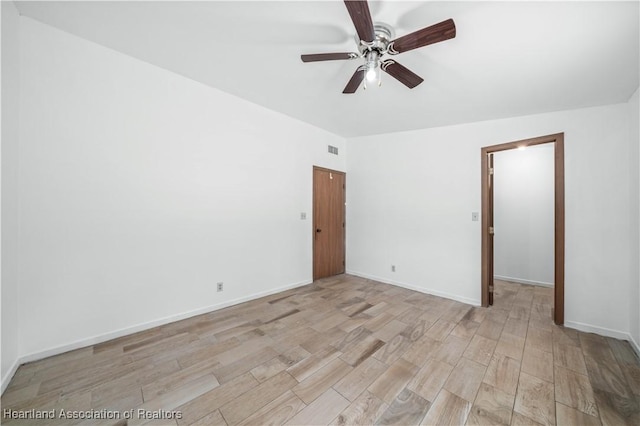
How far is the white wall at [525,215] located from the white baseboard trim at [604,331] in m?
1.81

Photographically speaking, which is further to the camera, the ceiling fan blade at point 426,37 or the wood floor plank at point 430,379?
the wood floor plank at point 430,379

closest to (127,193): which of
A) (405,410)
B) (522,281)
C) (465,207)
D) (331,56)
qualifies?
(331,56)

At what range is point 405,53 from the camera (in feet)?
6.97

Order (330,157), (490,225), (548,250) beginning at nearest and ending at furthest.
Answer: (490,225), (548,250), (330,157)

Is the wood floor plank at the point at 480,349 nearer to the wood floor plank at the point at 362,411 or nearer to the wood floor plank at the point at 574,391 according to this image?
the wood floor plank at the point at 574,391

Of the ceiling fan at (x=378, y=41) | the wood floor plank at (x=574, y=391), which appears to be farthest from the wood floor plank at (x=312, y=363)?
the ceiling fan at (x=378, y=41)

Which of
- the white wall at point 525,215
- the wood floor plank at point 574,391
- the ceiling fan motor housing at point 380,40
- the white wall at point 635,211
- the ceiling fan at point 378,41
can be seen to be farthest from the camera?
the white wall at point 525,215

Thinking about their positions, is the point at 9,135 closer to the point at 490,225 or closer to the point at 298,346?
the point at 298,346

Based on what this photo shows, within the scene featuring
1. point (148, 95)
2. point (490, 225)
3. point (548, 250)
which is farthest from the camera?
point (548, 250)

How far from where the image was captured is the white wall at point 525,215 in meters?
4.34

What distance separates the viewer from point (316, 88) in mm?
2846

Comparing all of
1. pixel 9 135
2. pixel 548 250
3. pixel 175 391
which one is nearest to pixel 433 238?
pixel 548 250

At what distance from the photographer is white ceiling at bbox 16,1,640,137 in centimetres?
170

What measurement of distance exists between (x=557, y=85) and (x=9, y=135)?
4848 mm
